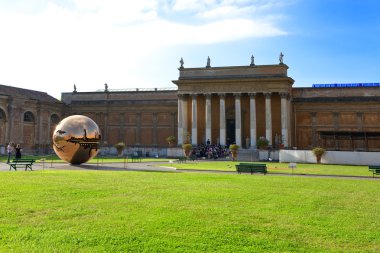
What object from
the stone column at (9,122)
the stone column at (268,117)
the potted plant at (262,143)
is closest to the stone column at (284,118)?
the stone column at (268,117)

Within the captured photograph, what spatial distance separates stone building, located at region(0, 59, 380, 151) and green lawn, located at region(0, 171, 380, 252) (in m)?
40.4

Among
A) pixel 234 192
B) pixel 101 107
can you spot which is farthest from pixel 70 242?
pixel 101 107

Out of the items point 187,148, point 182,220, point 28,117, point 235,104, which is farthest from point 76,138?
point 28,117

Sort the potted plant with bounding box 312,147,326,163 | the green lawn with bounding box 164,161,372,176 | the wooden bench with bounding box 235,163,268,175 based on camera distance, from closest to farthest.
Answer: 1. the wooden bench with bounding box 235,163,268,175
2. the green lawn with bounding box 164,161,372,176
3. the potted plant with bounding box 312,147,326,163

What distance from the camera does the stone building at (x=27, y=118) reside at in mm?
53688

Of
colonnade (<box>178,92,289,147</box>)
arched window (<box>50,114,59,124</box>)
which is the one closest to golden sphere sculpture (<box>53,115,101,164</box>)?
colonnade (<box>178,92,289,147</box>)

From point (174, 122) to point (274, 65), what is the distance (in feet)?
63.7

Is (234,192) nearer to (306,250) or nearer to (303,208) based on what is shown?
(303,208)

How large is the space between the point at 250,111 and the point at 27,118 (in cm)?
3414

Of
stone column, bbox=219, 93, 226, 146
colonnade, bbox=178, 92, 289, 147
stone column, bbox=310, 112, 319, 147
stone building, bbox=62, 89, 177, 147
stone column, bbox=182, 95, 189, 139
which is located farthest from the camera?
stone building, bbox=62, 89, 177, 147

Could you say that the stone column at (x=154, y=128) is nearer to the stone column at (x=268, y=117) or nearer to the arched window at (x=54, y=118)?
the arched window at (x=54, y=118)

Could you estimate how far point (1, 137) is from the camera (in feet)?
176

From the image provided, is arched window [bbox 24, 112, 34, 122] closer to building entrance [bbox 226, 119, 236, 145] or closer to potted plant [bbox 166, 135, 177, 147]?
potted plant [bbox 166, 135, 177, 147]

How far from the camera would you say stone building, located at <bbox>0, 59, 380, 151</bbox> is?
2148 inches
